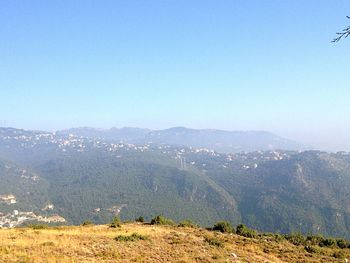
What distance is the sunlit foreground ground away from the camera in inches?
890

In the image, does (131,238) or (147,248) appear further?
(131,238)

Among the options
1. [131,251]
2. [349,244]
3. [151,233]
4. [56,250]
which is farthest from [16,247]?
[349,244]

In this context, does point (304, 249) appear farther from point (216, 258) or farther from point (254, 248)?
point (216, 258)

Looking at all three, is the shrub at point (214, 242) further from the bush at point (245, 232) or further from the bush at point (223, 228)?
the bush at point (223, 228)

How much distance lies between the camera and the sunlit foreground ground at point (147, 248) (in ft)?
74.2

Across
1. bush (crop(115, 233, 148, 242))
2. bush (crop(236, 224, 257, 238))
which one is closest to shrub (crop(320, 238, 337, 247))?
bush (crop(236, 224, 257, 238))

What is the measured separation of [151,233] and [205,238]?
15.4 feet

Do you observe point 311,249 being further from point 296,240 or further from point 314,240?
point 314,240

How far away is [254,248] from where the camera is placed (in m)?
30.2

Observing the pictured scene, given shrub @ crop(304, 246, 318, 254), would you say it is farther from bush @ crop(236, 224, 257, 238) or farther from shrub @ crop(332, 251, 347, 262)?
bush @ crop(236, 224, 257, 238)

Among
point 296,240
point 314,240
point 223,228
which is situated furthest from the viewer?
point 223,228

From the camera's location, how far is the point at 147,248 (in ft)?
87.1

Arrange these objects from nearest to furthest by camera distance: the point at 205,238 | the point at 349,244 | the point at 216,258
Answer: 1. the point at 216,258
2. the point at 205,238
3. the point at 349,244

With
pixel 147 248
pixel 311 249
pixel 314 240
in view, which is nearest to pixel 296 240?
pixel 314 240
